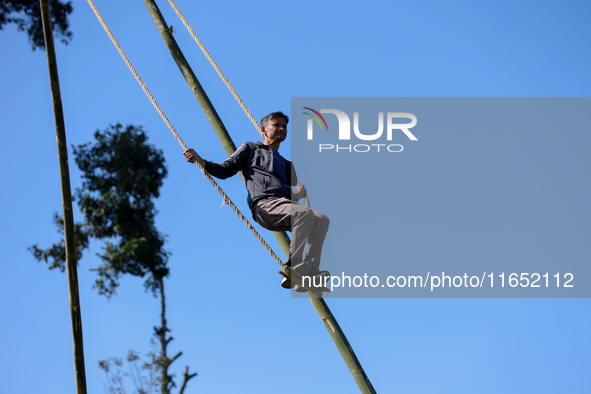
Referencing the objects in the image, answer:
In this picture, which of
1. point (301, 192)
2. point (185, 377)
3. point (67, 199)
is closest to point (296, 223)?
point (301, 192)

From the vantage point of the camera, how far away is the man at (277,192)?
4727 mm

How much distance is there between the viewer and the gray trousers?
473cm

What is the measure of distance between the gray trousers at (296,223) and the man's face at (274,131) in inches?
21.2

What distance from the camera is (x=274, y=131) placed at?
17.0ft

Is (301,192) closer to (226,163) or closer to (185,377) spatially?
(226,163)

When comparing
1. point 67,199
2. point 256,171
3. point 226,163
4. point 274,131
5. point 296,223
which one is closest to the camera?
point 296,223

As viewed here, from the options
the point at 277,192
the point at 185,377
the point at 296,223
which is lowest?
the point at 296,223

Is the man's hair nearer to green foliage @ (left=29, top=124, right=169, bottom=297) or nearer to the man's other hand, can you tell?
the man's other hand

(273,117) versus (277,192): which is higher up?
(273,117)

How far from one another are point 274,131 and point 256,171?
14.9 inches

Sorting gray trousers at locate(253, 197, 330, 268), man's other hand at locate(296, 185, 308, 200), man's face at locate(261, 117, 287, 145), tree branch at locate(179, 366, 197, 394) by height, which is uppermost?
tree branch at locate(179, 366, 197, 394)

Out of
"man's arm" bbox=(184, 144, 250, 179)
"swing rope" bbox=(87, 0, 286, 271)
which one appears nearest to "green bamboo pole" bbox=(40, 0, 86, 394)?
"swing rope" bbox=(87, 0, 286, 271)

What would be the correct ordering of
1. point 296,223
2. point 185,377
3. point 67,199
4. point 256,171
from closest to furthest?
point 296,223 < point 256,171 < point 67,199 < point 185,377

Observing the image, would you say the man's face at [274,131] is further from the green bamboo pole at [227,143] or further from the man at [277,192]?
the green bamboo pole at [227,143]
